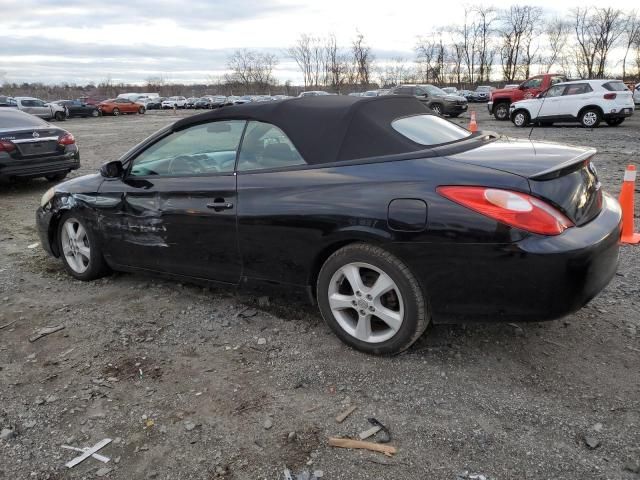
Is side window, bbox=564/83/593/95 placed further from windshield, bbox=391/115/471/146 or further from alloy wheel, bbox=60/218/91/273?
alloy wheel, bbox=60/218/91/273

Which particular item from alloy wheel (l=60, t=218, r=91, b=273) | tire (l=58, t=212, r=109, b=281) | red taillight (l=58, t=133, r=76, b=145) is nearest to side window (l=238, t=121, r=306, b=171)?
tire (l=58, t=212, r=109, b=281)

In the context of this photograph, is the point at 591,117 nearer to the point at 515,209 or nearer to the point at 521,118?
the point at 521,118

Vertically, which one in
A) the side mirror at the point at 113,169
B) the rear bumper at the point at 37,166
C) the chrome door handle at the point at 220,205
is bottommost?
the rear bumper at the point at 37,166

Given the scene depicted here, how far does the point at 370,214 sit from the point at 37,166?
26.0 ft

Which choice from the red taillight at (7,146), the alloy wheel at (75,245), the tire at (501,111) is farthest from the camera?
the tire at (501,111)

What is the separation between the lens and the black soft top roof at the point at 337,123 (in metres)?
3.22

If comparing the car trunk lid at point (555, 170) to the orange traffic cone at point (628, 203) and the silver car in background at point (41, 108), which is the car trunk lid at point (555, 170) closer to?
the orange traffic cone at point (628, 203)

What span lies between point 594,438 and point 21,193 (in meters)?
9.64

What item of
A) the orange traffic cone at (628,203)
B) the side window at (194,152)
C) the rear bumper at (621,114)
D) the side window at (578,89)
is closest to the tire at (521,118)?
the side window at (578,89)

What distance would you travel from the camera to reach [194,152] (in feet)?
13.3

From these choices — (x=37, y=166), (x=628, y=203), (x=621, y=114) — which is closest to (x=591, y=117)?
(x=621, y=114)

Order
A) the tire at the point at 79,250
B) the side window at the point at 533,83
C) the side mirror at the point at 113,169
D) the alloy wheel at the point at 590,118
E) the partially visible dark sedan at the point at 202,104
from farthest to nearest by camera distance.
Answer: the partially visible dark sedan at the point at 202,104 < the side window at the point at 533,83 < the alloy wheel at the point at 590,118 < the tire at the point at 79,250 < the side mirror at the point at 113,169

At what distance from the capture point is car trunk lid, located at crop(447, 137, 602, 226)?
9.04 ft

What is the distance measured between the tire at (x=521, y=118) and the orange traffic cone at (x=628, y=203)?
15455 millimetres
